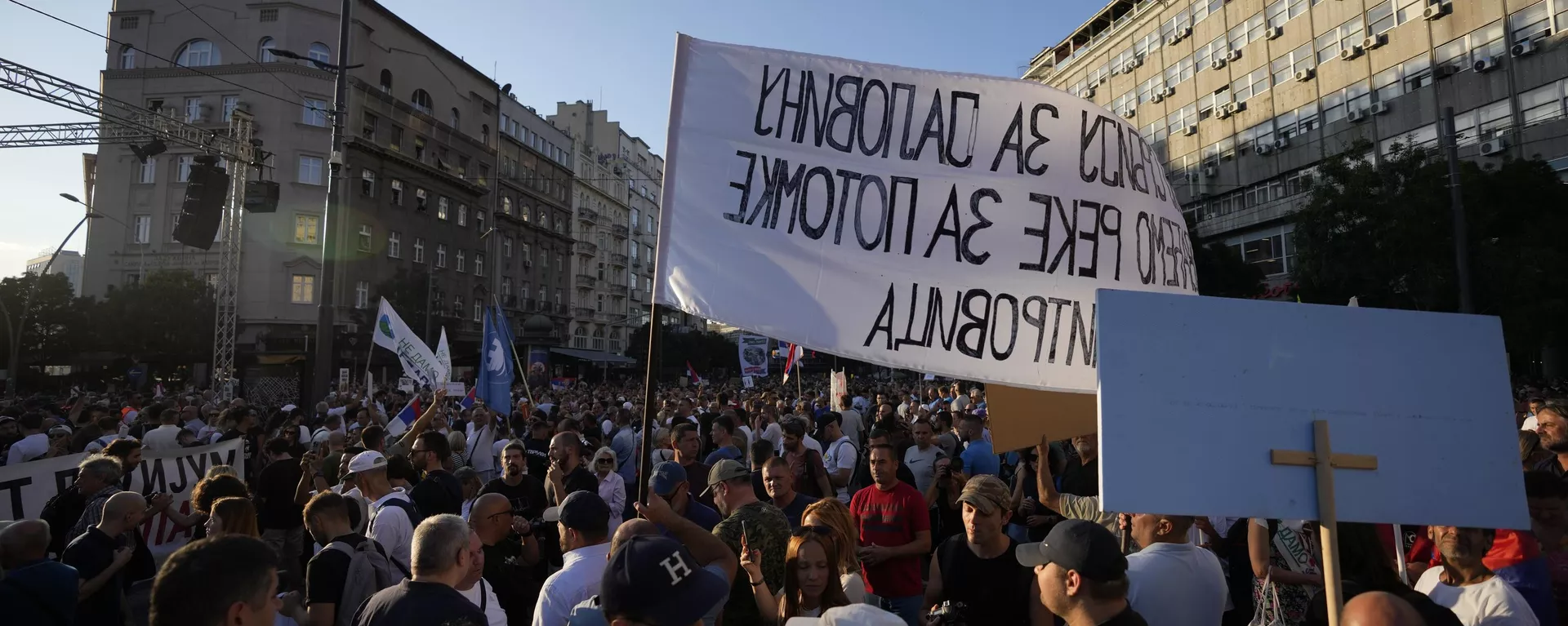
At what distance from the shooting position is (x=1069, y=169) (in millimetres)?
4578

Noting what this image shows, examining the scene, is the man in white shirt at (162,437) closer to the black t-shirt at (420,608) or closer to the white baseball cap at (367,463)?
the white baseball cap at (367,463)

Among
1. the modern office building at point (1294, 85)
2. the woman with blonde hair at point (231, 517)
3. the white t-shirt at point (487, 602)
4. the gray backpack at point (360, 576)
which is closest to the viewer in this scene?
the white t-shirt at point (487, 602)

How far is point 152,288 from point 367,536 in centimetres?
4359

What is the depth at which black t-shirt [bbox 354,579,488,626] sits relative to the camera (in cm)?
329

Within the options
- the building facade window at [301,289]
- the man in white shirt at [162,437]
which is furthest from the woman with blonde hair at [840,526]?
the building facade window at [301,289]

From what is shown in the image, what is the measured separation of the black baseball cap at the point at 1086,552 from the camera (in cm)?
283

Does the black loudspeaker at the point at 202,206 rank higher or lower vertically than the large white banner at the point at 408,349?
higher

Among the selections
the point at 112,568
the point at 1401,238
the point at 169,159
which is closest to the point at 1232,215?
the point at 1401,238

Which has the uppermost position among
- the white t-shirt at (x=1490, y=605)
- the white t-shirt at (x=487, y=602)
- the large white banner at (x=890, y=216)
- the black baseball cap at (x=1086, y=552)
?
the large white banner at (x=890, y=216)

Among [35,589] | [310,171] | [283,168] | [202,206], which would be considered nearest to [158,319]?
[283,168]

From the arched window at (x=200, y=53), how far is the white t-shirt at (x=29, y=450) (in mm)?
44488

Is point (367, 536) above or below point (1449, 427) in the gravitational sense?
below

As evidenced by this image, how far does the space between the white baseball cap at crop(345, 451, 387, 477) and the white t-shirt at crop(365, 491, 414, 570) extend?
0.86 m

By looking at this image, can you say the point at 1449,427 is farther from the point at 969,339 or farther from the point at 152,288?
the point at 152,288
